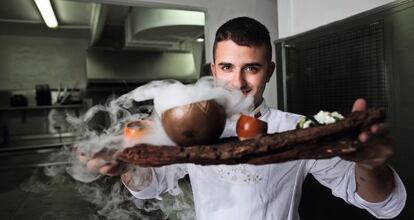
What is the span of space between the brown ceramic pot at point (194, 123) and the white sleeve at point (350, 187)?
427 mm

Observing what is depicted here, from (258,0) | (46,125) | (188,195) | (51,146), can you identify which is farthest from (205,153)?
(46,125)

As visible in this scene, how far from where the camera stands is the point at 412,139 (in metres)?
1.11

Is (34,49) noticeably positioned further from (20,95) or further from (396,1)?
(396,1)

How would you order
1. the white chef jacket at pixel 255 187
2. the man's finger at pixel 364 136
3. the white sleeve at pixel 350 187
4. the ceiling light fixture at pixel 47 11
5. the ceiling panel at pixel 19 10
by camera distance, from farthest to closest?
1. the ceiling panel at pixel 19 10
2. the ceiling light fixture at pixel 47 11
3. the white chef jacket at pixel 255 187
4. the white sleeve at pixel 350 187
5. the man's finger at pixel 364 136

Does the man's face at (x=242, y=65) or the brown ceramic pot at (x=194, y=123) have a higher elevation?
the man's face at (x=242, y=65)

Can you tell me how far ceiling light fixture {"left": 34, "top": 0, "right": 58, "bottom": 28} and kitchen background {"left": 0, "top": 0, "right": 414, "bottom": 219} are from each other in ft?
0.31

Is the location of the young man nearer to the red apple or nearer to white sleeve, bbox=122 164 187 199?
white sleeve, bbox=122 164 187 199

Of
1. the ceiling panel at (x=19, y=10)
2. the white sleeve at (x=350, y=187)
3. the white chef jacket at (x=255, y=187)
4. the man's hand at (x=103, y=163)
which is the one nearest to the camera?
the man's hand at (x=103, y=163)

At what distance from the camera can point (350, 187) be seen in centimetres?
79

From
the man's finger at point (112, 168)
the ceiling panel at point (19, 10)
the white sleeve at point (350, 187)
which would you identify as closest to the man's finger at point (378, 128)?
the white sleeve at point (350, 187)

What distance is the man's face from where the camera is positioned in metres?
0.79

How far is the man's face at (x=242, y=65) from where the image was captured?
793 millimetres

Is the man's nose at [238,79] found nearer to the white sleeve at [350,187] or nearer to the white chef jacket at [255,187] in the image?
the white chef jacket at [255,187]

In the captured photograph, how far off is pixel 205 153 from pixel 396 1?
101 centimetres
